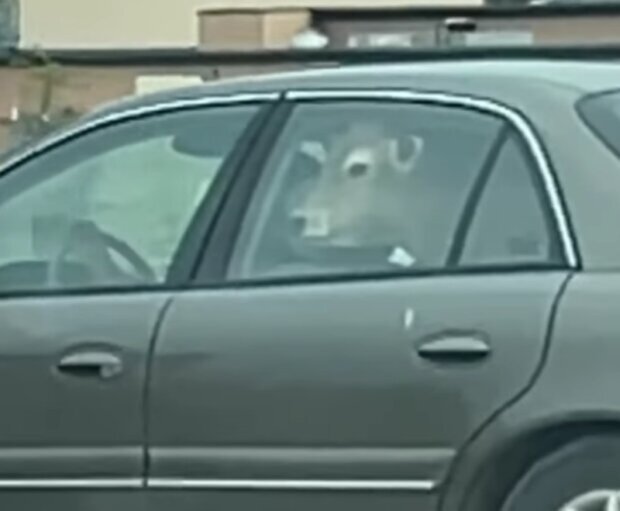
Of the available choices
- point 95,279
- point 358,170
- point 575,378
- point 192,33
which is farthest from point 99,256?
point 192,33

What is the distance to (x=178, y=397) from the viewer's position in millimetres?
5980

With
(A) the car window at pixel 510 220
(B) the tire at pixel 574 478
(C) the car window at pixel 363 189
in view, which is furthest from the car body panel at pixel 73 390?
(B) the tire at pixel 574 478

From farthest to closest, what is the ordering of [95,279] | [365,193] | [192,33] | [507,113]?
[192,33] < [95,279] < [365,193] < [507,113]

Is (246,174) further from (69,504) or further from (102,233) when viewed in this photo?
(69,504)

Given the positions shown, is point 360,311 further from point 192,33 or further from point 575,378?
point 192,33

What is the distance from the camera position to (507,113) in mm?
5875

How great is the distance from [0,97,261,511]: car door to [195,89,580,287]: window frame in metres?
0.06

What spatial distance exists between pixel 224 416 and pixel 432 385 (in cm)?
56

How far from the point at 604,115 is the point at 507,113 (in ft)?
0.74

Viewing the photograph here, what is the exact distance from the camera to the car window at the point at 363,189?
231 inches

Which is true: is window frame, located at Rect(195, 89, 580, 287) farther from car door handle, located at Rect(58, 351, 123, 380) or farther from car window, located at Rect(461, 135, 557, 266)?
car door handle, located at Rect(58, 351, 123, 380)

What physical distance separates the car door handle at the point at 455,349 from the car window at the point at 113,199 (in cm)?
78

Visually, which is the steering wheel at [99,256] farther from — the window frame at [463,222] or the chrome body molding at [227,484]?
the chrome body molding at [227,484]

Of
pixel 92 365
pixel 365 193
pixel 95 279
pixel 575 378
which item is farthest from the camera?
pixel 95 279
